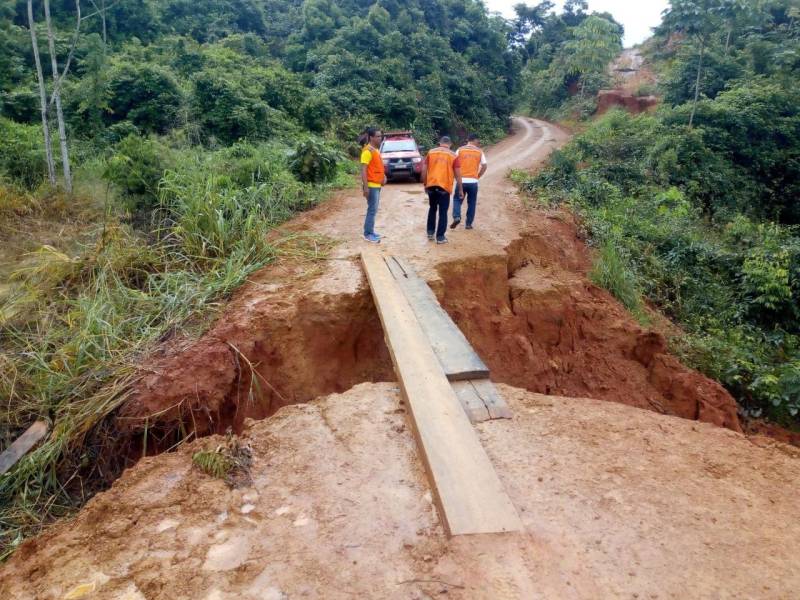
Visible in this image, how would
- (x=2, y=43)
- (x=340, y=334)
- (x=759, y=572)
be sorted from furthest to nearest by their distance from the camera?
(x=2, y=43), (x=340, y=334), (x=759, y=572)

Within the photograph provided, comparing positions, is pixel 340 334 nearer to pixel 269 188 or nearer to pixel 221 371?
pixel 221 371

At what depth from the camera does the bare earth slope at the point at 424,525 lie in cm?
243

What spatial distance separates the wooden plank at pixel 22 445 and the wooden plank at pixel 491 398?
3528 millimetres

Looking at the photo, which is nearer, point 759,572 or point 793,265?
point 759,572

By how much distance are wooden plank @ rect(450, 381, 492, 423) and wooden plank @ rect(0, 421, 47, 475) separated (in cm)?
338

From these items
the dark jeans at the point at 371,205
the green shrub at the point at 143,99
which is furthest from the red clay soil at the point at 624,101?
the dark jeans at the point at 371,205

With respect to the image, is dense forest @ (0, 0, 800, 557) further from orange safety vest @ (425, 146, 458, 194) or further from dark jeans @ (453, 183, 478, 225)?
dark jeans @ (453, 183, 478, 225)

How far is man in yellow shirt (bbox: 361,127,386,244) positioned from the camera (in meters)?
7.00

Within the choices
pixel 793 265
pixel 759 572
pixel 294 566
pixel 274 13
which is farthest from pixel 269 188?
pixel 274 13

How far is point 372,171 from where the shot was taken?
7.24 m

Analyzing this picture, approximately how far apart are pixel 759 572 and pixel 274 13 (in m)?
33.3

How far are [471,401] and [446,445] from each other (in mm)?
647

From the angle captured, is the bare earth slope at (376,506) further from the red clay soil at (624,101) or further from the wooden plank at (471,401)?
the red clay soil at (624,101)

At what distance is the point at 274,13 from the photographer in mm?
29984
